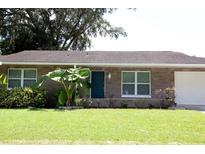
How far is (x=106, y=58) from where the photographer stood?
2312 centimetres

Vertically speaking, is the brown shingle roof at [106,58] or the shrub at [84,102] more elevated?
the brown shingle roof at [106,58]

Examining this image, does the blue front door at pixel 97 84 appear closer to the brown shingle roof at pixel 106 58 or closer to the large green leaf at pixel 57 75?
the brown shingle roof at pixel 106 58

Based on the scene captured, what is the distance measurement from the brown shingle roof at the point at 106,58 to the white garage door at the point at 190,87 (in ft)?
3.03

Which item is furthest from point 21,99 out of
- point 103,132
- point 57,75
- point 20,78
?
point 103,132

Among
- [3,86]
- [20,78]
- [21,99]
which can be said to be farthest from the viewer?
[20,78]

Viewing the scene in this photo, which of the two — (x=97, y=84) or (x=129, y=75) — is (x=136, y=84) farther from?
(x=97, y=84)

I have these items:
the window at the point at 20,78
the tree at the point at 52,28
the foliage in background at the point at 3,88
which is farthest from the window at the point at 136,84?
the tree at the point at 52,28

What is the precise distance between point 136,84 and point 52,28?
21093mm

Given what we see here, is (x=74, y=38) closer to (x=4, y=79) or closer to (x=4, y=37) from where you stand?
(x=4, y=37)

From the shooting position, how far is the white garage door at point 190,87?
2153 centimetres

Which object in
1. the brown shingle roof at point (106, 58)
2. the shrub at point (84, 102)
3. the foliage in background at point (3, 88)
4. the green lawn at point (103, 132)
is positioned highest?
the brown shingle roof at point (106, 58)

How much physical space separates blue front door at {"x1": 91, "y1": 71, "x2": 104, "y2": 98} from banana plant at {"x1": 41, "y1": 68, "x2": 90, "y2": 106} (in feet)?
4.33
